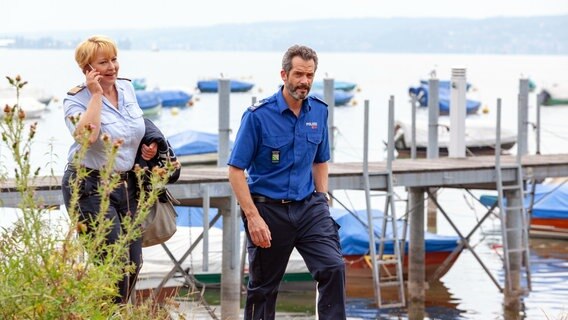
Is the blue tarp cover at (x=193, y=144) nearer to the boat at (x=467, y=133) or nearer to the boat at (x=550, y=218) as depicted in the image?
the boat at (x=467, y=133)

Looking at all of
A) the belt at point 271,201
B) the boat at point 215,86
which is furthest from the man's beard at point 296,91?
the boat at point 215,86

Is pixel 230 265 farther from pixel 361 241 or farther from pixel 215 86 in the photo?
pixel 215 86

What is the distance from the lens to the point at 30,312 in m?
5.29

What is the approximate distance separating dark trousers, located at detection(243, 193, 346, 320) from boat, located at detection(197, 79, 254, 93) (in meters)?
95.8

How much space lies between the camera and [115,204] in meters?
6.76

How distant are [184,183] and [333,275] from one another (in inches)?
306

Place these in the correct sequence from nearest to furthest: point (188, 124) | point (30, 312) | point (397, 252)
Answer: point (30, 312) → point (397, 252) → point (188, 124)

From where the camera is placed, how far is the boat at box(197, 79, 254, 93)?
Answer: 104 m

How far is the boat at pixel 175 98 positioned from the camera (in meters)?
84.8

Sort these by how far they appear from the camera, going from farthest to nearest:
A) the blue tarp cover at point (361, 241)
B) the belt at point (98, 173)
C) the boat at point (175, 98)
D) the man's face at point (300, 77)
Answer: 1. the boat at point (175, 98)
2. the blue tarp cover at point (361, 241)
3. the man's face at point (300, 77)
4. the belt at point (98, 173)

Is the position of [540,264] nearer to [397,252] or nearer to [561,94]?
[397,252]

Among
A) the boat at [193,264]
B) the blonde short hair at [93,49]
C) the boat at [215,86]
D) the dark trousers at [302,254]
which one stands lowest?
the boat at [193,264]

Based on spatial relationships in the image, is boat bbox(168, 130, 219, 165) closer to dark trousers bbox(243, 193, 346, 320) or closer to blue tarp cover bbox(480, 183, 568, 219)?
blue tarp cover bbox(480, 183, 568, 219)


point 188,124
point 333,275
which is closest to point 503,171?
point 333,275
